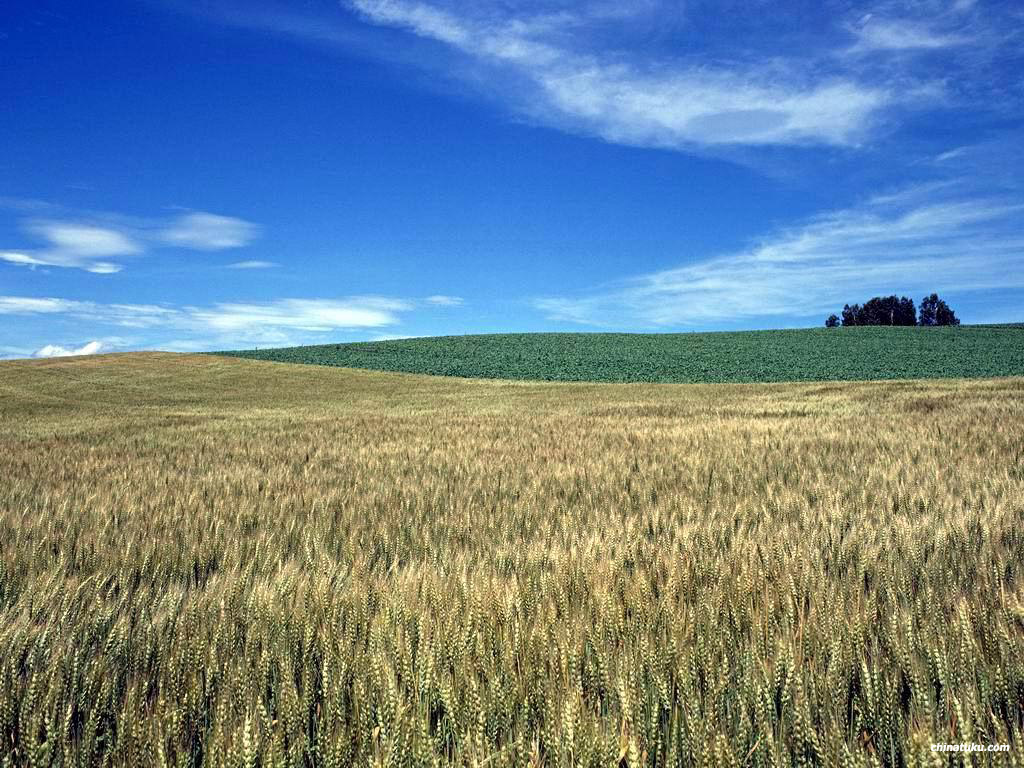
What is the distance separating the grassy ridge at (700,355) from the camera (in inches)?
1625

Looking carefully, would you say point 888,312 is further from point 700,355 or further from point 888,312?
point 700,355

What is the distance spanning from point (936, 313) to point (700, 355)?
76.6 m

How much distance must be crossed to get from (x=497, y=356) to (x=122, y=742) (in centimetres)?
5309

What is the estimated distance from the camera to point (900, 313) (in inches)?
4026

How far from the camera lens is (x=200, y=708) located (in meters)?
1.71

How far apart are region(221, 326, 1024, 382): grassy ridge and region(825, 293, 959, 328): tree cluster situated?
35.2 metres

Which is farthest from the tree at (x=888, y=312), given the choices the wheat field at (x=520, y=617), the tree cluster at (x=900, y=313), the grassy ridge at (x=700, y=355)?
the wheat field at (x=520, y=617)

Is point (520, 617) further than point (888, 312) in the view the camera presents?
No

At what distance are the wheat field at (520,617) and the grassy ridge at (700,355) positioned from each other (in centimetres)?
3535

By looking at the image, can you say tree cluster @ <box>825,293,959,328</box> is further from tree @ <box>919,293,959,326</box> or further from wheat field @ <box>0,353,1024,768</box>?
wheat field @ <box>0,353,1024,768</box>

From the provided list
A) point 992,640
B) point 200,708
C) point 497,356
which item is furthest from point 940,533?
point 497,356

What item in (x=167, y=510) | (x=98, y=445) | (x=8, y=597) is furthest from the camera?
(x=98, y=445)

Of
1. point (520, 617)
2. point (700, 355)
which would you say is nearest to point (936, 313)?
point (700, 355)

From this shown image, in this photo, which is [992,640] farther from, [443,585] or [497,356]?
[497,356]
